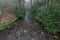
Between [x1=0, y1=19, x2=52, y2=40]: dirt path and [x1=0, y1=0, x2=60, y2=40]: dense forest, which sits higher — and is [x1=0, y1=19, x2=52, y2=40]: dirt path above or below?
below

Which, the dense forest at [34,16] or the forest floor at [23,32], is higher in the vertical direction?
the dense forest at [34,16]

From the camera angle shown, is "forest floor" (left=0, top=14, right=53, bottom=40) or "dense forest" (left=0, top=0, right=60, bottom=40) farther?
Result: "dense forest" (left=0, top=0, right=60, bottom=40)

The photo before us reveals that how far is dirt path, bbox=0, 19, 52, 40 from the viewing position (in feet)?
28.3

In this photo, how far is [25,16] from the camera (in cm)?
1277

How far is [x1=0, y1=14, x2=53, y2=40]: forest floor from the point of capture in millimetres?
8609

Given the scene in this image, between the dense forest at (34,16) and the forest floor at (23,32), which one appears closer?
Answer: the forest floor at (23,32)

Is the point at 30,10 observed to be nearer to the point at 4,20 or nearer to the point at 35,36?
the point at 4,20

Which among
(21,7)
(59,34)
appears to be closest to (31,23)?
(21,7)

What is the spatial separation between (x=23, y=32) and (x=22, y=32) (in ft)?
0.22

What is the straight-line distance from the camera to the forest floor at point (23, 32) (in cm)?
861

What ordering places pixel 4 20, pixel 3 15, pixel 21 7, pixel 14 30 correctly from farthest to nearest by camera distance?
1. pixel 21 7
2. pixel 3 15
3. pixel 4 20
4. pixel 14 30

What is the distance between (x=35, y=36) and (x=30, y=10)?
13.8ft

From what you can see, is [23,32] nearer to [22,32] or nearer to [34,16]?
[22,32]

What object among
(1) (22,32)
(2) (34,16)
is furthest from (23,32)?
(2) (34,16)
